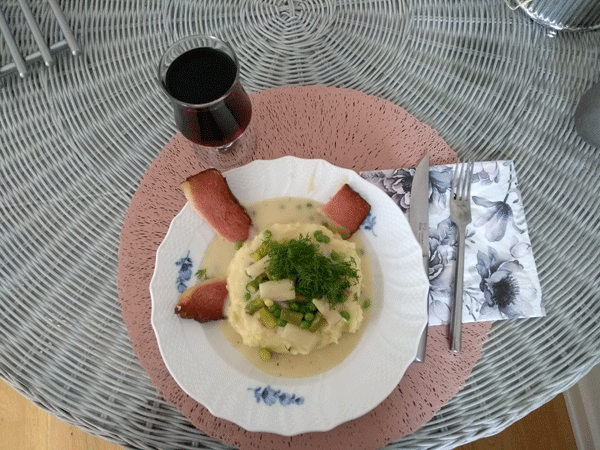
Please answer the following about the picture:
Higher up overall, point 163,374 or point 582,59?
point 582,59

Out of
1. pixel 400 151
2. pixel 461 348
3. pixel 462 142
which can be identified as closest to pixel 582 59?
pixel 462 142

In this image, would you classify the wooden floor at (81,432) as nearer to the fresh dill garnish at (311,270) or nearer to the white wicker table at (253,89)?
the white wicker table at (253,89)

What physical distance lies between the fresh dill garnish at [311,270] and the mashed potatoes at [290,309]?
1 centimetres

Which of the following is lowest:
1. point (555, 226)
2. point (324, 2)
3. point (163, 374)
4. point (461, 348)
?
point (163, 374)

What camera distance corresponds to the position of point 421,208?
0.83 meters

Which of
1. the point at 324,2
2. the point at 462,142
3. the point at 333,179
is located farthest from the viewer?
the point at 324,2

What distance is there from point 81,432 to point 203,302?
1.09 metres

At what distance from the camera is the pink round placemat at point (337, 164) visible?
0.75 metres

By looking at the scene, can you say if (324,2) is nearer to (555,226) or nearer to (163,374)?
(555,226)

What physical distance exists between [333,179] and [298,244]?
148 millimetres

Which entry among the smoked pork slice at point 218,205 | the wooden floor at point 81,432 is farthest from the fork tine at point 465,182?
the wooden floor at point 81,432

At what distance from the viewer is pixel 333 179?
2.61ft

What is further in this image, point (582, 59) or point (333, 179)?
point (582, 59)

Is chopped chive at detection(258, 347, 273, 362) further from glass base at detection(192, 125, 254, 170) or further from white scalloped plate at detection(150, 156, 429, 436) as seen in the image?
glass base at detection(192, 125, 254, 170)
